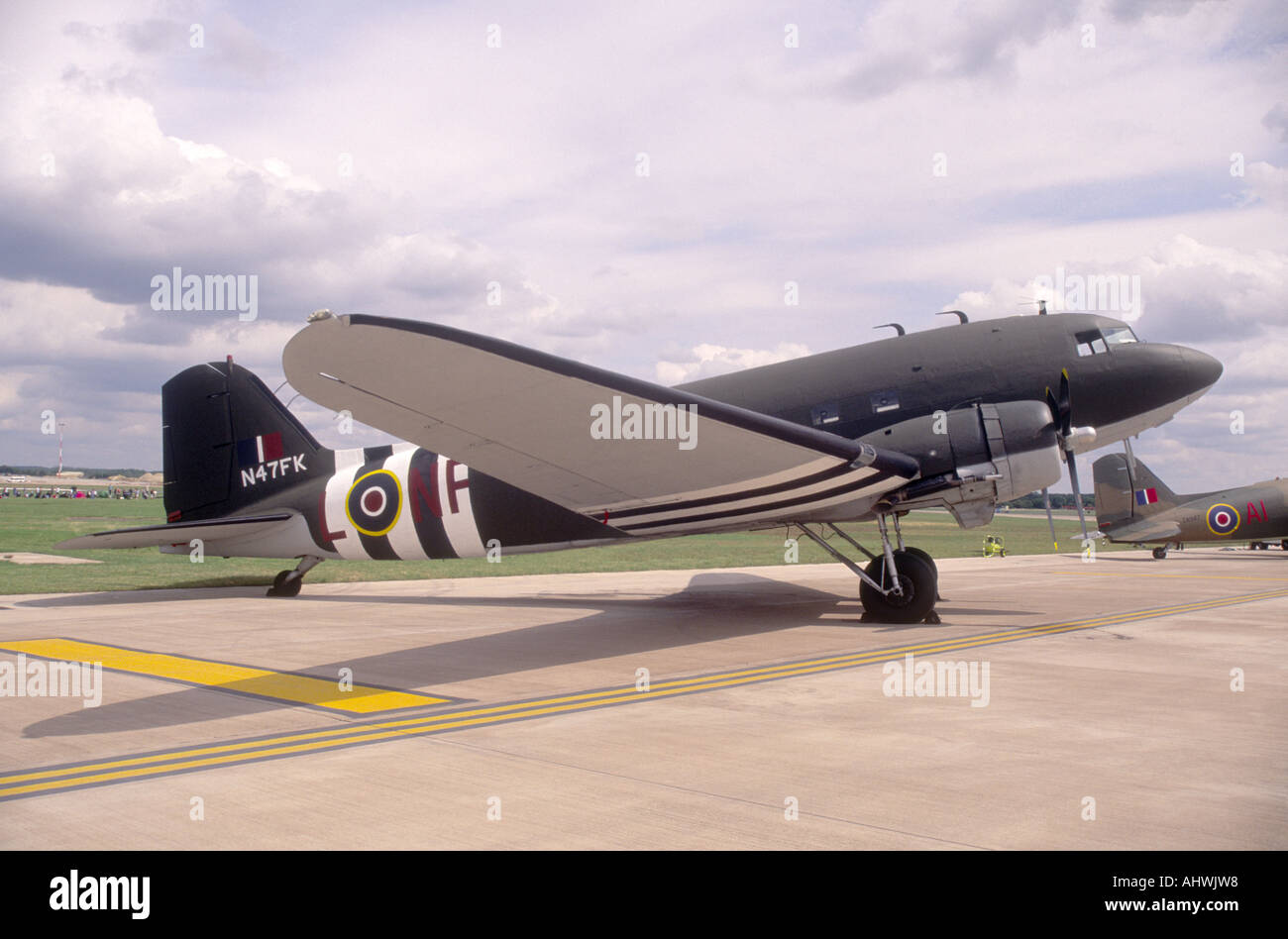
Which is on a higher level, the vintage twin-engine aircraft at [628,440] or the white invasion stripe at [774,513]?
the vintage twin-engine aircraft at [628,440]

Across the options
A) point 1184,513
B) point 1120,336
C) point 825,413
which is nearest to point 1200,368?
point 1120,336

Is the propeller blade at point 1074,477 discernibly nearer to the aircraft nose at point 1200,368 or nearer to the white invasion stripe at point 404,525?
the aircraft nose at point 1200,368

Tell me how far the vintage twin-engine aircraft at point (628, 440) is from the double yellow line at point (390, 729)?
256 cm

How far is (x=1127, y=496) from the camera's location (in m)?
34.6

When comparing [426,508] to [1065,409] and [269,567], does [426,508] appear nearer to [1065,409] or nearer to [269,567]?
[1065,409]

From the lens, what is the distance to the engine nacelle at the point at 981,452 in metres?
12.8

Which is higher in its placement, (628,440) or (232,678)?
(628,440)

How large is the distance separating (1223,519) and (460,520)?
30362mm

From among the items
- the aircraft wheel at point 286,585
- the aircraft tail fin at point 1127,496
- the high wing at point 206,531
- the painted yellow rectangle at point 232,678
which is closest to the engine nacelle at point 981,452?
the painted yellow rectangle at point 232,678

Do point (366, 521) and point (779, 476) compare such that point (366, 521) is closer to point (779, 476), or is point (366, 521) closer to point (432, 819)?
point (779, 476)

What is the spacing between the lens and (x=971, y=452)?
12836mm

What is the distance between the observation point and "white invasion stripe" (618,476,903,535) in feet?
40.7
